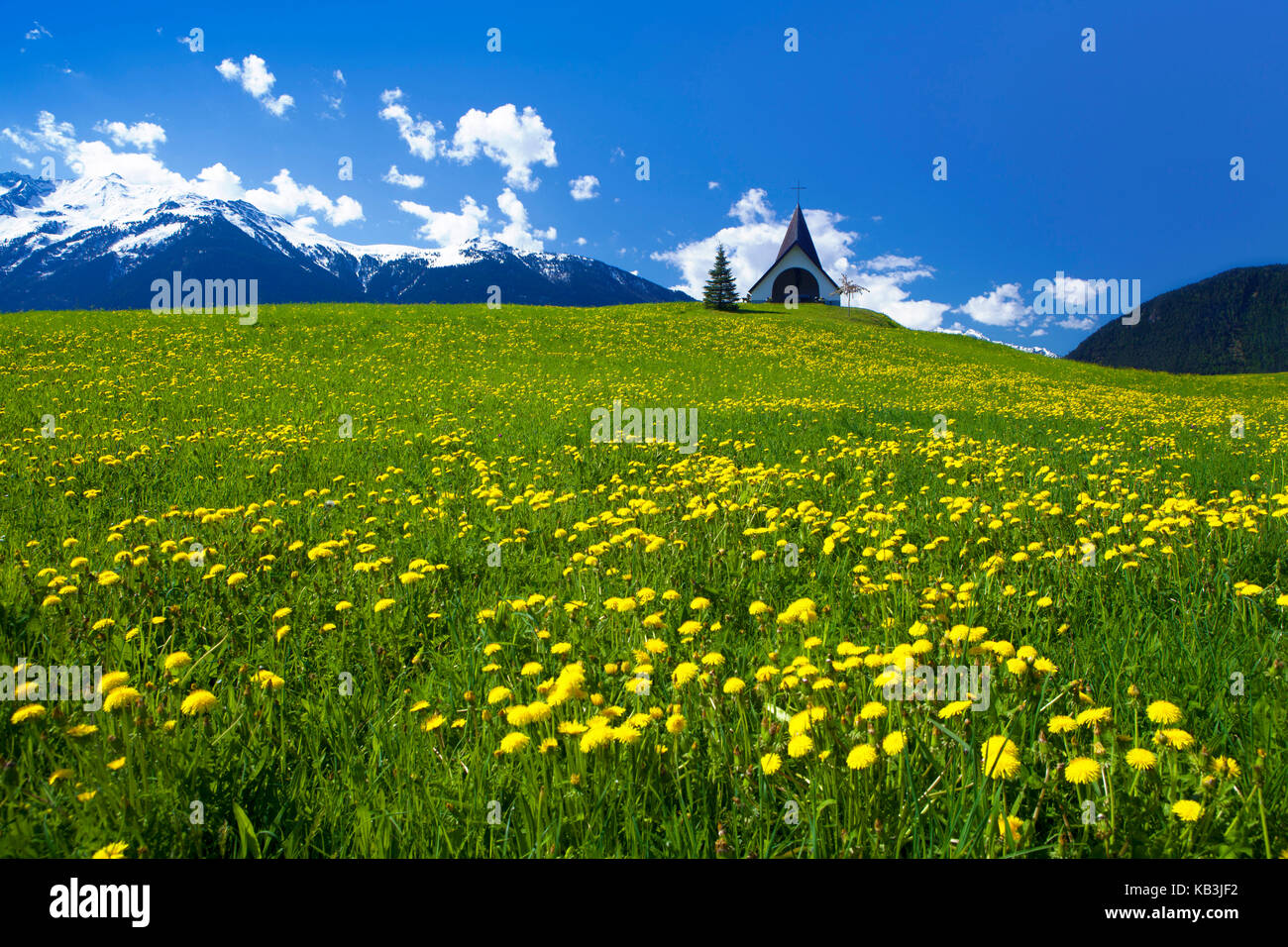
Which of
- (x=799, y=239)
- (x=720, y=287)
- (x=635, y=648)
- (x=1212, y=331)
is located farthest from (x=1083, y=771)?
(x=1212, y=331)

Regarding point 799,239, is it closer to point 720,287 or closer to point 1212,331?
point 720,287

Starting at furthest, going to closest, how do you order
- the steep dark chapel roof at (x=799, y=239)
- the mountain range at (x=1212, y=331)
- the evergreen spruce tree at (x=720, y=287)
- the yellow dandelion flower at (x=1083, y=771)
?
1. the mountain range at (x=1212, y=331)
2. the steep dark chapel roof at (x=799, y=239)
3. the evergreen spruce tree at (x=720, y=287)
4. the yellow dandelion flower at (x=1083, y=771)

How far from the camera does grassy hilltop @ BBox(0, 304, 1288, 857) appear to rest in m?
1.65

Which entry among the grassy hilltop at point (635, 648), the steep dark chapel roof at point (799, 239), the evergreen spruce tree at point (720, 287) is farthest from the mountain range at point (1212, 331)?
the grassy hilltop at point (635, 648)

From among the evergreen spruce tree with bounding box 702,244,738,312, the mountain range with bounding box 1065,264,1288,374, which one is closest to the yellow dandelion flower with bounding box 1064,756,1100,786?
the evergreen spruce tree with bounding box 702,244,738,312

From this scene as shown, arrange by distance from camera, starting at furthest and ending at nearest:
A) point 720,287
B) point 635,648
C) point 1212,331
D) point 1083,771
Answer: point 1212,331
point 720,287
point 635,648
point 1083,771

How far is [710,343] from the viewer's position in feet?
92.0

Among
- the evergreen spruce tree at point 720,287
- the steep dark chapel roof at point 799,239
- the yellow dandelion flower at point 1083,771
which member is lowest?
the yellow dandelion flower at point 1083,771

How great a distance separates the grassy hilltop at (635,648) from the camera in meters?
1.65

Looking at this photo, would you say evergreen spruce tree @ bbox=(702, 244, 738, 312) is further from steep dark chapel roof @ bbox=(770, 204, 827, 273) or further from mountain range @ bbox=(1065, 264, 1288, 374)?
mountain range @ bbox=(1065, 264, 1288, 374)

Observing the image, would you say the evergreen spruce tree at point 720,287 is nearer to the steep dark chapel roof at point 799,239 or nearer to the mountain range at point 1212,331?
the steep dark chapel roof at point 799,239

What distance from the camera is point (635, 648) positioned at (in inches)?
104

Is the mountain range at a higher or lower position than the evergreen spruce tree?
higher
